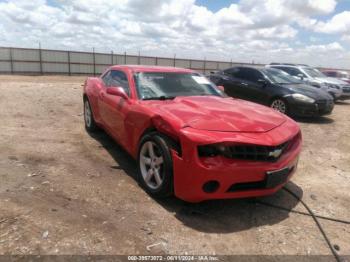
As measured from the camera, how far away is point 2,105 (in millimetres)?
8836

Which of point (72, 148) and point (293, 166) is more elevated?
point (293, 166)

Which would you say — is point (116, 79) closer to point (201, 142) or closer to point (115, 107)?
point (115, 107)

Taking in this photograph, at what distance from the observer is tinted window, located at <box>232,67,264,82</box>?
31.4ft

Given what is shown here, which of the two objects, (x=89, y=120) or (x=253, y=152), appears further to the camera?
(x=89, y=120)

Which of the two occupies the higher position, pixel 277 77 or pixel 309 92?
pixel 277 77

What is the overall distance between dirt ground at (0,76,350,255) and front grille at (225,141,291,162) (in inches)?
26.4

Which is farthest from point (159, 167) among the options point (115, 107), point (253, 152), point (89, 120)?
point (89, 120)

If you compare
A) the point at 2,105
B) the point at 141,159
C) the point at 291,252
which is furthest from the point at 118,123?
the point at 2,105

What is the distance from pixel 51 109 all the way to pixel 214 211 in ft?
21.6

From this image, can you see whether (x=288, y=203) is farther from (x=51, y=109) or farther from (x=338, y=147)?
(x=51, y=109)

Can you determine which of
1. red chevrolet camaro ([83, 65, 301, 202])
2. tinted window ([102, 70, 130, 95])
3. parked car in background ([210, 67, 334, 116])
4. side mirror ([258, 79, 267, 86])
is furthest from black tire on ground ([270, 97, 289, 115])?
tinted window ([102, 70, 130, 95])

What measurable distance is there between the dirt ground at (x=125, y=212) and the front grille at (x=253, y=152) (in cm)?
67

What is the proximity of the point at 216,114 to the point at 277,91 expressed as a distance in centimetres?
580

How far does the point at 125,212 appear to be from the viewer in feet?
10.8
